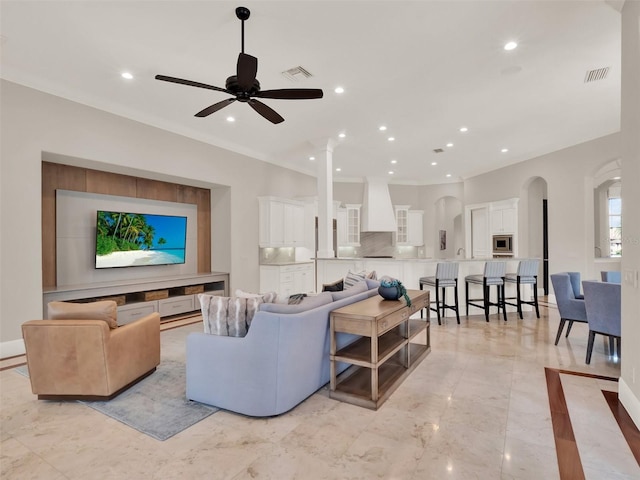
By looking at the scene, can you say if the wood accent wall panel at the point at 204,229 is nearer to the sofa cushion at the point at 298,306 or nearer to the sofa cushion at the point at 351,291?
the sofa cushion at the point at 351,291

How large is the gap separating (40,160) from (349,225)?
7.12 meters

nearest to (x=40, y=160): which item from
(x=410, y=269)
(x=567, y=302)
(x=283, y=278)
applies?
(x=283, y=278)

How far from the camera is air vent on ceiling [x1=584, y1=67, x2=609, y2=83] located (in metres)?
3.98

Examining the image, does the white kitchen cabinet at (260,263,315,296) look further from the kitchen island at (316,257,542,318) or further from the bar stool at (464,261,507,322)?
the bar stool at (464,261,507,322)

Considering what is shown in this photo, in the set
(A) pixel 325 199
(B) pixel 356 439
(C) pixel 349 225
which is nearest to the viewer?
(B) pixel 356 439

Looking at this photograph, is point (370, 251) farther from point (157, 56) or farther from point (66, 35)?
point (66, 35)

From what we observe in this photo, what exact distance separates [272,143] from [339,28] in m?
3.71

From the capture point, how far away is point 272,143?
6.72 metres

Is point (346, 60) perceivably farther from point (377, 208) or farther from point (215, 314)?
point (377, 208)

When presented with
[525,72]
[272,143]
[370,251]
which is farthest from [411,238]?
[525,72]

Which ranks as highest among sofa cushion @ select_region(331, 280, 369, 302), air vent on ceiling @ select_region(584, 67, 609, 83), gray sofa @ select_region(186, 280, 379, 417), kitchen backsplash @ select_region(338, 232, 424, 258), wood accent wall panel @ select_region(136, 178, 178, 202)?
air vent on ceiling @ select_region(584, 67, 609, 83)

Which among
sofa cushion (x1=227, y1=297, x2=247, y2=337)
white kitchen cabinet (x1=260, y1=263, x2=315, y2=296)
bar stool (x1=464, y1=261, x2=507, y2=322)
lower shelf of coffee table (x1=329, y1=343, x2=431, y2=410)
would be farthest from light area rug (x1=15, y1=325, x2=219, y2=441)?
bar stool (x1=464, y1=261, x2=507, y2=322)

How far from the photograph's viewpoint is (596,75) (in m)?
4.11

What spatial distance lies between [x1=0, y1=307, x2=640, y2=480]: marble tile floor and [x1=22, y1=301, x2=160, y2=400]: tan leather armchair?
0.16 m
